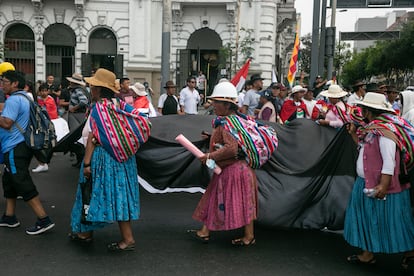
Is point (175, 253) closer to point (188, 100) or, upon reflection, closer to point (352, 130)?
point (352, 130)

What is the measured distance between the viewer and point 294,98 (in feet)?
31.4

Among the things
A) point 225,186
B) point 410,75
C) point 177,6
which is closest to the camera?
point 225,186

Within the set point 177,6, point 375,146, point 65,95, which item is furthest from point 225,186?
point 177,6

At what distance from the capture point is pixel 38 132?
5.54 m

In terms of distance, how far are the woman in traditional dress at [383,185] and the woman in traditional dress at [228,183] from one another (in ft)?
3.67

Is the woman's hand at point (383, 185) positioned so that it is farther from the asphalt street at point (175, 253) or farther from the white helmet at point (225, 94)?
the white helmet at point (225, 94)

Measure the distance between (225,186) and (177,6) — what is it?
21.0 meters

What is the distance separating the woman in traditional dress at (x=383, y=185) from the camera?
4398 millimetres

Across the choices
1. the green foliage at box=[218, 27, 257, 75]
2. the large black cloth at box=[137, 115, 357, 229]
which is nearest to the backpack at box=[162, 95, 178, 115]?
the large black cloth at box=[137, 115, 357, 229]

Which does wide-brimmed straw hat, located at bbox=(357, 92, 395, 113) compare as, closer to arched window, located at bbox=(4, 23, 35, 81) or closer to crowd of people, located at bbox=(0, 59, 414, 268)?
crowd of people, located at bbox=(0, 59, 414, 268)

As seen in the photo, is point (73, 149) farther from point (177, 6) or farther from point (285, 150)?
point (177, 6)

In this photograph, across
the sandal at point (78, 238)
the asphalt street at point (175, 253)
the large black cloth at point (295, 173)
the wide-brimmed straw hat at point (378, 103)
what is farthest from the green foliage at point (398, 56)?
the sandal at point (78, 238)

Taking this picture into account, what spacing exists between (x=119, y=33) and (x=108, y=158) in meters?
21.5

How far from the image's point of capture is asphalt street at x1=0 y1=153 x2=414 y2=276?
4.73m
